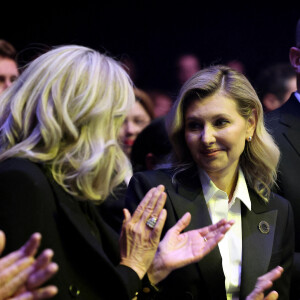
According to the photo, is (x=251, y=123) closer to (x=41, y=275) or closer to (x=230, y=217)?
(x=230, y=217)

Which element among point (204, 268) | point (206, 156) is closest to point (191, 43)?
point (206, 156)

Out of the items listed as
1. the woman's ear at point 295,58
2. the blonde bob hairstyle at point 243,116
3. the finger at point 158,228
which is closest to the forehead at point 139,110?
the woman's ear at point 295,58

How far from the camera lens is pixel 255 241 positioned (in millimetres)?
2225

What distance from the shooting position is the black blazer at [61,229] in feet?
4.57

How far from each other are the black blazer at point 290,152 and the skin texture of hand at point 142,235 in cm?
98

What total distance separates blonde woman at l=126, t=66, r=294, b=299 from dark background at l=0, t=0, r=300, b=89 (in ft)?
3.94

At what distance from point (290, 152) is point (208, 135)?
0.65 metres

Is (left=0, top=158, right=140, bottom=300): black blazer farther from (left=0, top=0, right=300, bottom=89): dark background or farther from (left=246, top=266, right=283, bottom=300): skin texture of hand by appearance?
(left=0, top=0, right=300, bottom=89): dark background

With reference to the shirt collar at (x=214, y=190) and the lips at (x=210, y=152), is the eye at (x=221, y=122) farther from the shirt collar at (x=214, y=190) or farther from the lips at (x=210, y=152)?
the shirt collar at (x=214, y=190)

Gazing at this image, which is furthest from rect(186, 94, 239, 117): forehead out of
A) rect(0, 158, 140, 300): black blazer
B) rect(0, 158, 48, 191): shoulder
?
rect(0, 158, 48, 191): shoulder

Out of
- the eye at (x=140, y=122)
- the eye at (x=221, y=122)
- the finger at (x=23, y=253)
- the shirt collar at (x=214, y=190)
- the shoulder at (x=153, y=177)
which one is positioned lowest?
the eye at (x=140, y=122)

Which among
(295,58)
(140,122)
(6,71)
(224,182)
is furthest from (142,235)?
(140,122)

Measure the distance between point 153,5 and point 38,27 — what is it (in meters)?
0.82

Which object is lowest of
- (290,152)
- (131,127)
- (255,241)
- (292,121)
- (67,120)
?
(131,127)
